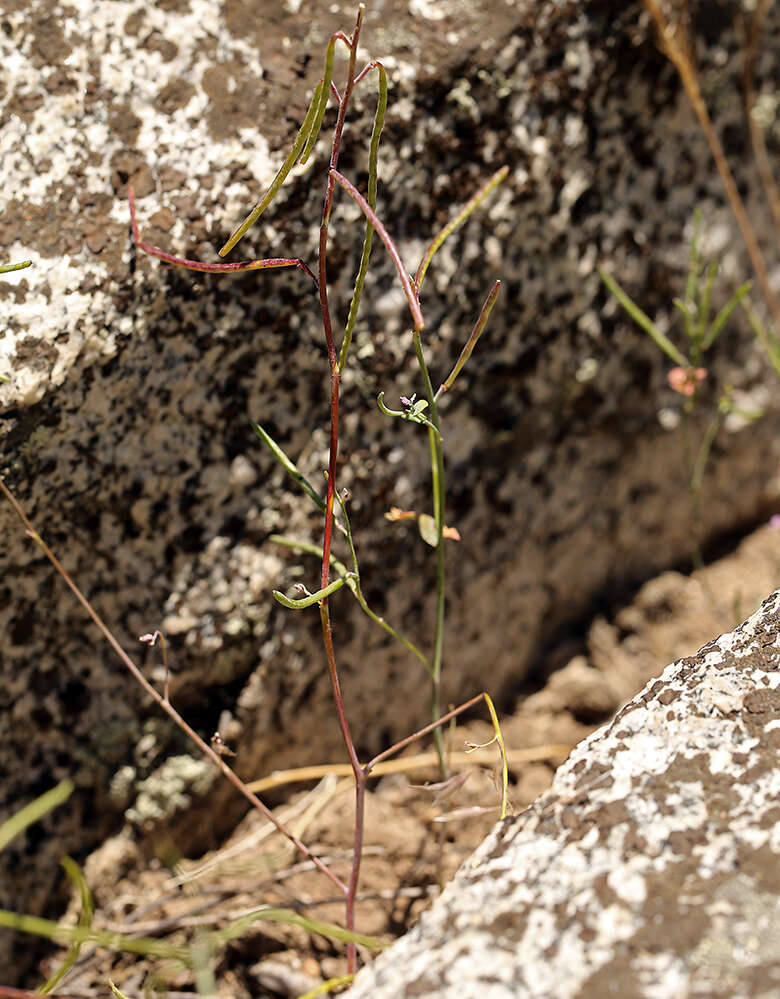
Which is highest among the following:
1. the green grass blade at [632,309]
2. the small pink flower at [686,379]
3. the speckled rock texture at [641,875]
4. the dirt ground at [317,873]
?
the green grass blade at [632,309]

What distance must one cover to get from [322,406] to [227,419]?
0.13 m

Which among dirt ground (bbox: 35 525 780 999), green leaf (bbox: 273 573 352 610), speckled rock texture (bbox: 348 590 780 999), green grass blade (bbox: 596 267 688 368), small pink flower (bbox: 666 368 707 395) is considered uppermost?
green grass blade (bbox: 596 267 688 368)

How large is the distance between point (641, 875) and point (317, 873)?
29.6 inches

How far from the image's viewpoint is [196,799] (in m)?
1.35

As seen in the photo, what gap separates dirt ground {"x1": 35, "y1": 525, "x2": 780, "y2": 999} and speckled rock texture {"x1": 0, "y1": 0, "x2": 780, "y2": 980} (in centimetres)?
7

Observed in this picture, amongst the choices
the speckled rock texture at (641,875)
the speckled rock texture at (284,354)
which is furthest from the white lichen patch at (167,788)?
the speckled rock texture at (641,875)

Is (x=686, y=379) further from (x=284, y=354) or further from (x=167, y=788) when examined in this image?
(x=167, y=788)

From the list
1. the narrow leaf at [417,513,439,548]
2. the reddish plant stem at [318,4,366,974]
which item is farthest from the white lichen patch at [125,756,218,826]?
the narrow leaf at [417,513,439,548]

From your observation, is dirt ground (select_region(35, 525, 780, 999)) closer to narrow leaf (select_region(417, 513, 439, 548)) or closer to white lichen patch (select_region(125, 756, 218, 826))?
white lichen patch (select_region(125, 756, 218, 826))

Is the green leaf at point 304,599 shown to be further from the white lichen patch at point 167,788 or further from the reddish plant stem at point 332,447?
the white lichen patch at point 167,788

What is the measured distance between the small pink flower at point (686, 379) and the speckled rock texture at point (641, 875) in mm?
664

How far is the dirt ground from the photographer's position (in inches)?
49.9

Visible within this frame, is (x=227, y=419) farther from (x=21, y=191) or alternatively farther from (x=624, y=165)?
(x=624, y=165)

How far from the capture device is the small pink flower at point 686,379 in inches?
56.2
